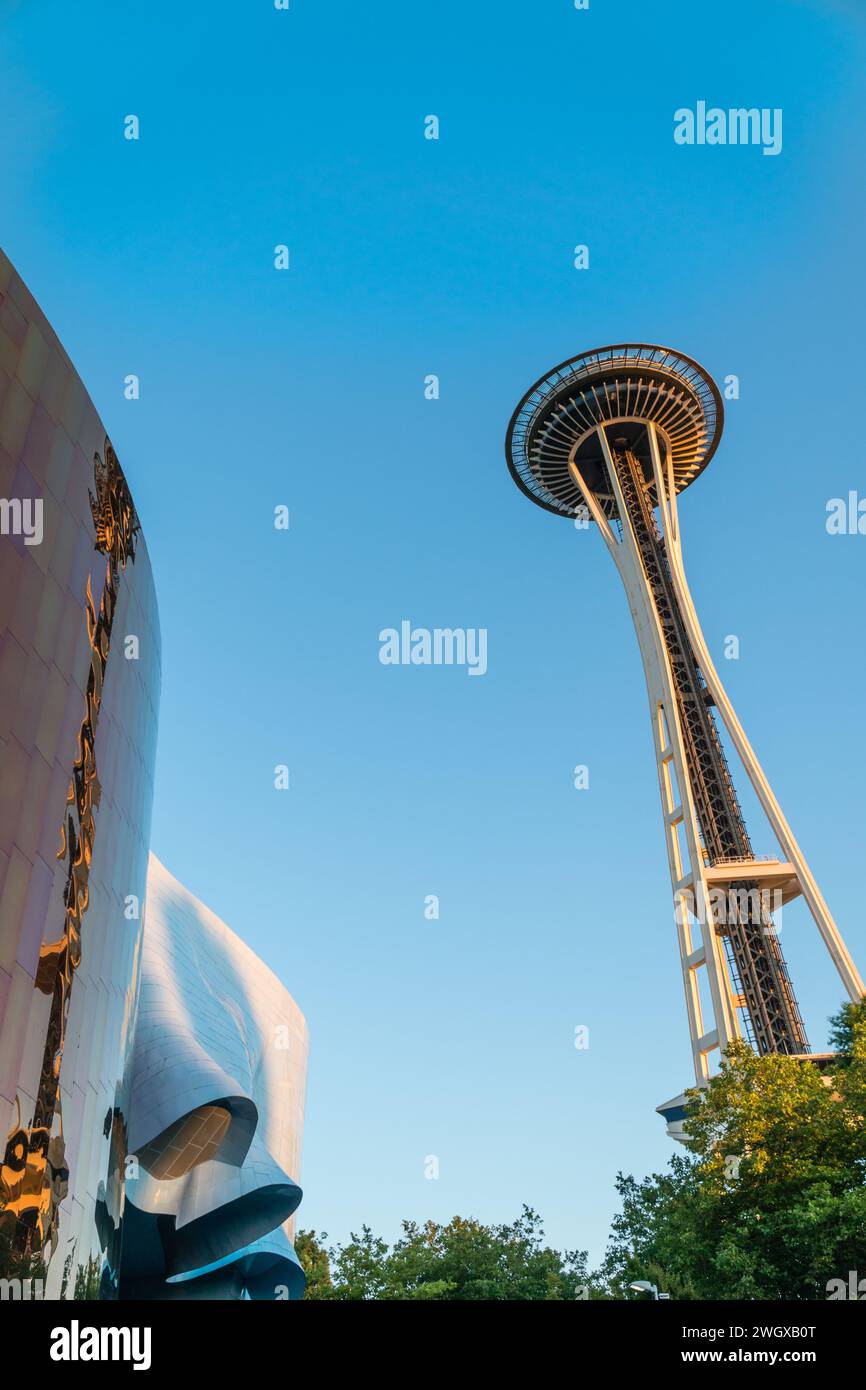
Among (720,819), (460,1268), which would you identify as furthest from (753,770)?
(460,1268)

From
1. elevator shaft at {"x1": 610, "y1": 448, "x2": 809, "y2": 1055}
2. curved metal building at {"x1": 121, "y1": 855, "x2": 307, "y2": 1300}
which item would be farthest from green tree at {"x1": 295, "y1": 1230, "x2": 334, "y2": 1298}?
elevator shaft at {"x1": 610, "y1": 448, "x2": 809, "y2": 1055}

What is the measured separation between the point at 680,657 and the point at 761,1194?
32.3 m

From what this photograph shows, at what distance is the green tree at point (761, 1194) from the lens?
71.3 feet

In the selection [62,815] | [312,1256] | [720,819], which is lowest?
[312,1256]

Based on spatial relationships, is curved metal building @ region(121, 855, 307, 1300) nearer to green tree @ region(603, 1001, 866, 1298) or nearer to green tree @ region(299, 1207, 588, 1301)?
green tree @ region(299, 1207, 588, 1301)

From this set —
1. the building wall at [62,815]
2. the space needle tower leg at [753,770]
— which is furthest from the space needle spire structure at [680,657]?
the building wall at [62,815]

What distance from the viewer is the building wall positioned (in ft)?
51.4

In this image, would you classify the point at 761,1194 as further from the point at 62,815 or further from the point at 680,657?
the point at 680,657

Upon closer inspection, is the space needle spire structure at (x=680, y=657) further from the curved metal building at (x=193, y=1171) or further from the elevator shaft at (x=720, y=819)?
the curved metal building at (x=193, y=1171)

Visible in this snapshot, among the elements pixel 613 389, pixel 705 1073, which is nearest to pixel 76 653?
pixel 705 1073

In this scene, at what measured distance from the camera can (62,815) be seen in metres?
17.6
